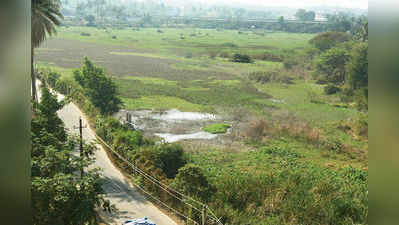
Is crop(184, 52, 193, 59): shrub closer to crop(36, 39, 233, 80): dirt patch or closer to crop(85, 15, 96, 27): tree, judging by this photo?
crop(36, 39, 233, 80): dirt patch

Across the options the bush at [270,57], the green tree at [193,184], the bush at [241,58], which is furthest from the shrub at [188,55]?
A: the green tree at [193,184]

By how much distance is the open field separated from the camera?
16.0m

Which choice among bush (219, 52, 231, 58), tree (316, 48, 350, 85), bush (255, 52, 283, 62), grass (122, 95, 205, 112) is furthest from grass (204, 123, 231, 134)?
bush (219, 52, 231, 58)

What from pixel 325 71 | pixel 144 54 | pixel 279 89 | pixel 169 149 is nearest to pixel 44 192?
pixel 169 149

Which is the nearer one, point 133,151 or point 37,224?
point 37,224

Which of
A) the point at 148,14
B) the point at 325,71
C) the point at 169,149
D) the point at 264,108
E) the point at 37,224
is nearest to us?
the point at 37,224

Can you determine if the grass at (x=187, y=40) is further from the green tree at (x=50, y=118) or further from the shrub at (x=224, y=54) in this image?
the green tree at (x=50, y=118)

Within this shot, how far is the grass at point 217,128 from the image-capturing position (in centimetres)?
1370

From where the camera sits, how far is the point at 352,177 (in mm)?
9750

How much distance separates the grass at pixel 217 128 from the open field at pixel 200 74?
45.2 inches

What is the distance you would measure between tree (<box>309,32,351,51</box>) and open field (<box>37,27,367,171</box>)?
1215mm

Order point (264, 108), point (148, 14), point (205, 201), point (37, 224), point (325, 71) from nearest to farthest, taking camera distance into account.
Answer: point (37, 224)
point (205, 201)
point (264, 108)
point (325, 71)
point (148, 14)

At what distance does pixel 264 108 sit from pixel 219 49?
515 inches

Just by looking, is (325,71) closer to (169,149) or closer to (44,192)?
(169,149)
